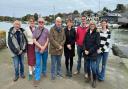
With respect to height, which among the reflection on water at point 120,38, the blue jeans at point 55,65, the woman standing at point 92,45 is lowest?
the reflection on water at point 120,38

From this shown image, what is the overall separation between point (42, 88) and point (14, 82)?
1.01 m

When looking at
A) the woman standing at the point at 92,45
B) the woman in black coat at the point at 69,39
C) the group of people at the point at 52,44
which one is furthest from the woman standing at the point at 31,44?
the woman standing at the point at 92,45

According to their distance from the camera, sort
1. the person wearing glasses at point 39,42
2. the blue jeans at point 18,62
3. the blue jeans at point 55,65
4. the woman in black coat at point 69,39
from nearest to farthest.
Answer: the person wearing glasses at point 39,42 → the blue jeans at point 18,62 → the blue jeans at point 55,65 → the woman in black coat at point 69,39

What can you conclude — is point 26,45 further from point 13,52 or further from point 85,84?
point 85,84

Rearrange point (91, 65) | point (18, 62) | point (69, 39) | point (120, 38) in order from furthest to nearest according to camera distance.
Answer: point (120, 38) < point (69, 39) < point (18, 62) < point (91, 65)

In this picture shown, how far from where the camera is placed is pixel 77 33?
998 centimetres

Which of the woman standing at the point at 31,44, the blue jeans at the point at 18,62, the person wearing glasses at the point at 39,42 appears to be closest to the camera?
the person wearing glasses at the point at 39,42

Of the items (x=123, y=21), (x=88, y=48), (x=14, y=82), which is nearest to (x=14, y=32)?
(x=14, y=82)

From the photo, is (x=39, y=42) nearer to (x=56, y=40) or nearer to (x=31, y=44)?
(x=31, y=44)

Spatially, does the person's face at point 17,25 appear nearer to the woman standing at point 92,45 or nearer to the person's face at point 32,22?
the person's face at point 32,22

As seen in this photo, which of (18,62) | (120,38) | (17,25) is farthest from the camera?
(120,38)

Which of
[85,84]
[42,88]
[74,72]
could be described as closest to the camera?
[42,88]

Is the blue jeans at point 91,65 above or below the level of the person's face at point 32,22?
below

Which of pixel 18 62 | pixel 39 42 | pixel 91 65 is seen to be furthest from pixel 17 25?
pixel 91 65
